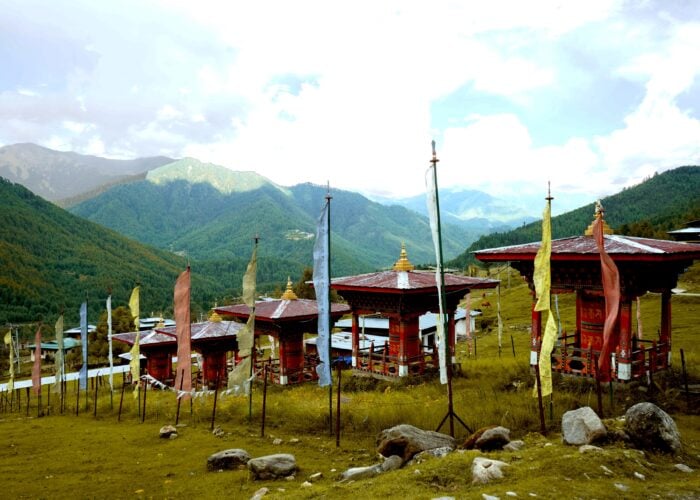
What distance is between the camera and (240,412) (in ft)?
66.0

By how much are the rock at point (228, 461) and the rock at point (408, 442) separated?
3.90 meters

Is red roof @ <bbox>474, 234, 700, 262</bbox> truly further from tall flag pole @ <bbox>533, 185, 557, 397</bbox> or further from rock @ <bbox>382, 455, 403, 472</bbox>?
rock @ <bbox>382, 455, 403, 472</bbox>

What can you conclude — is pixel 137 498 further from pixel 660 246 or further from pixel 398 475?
pixel 660 246

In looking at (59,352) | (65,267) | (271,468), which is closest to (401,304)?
(271,468)

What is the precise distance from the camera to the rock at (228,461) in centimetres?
1337

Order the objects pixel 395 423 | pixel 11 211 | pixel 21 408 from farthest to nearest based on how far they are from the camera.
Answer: pixel 11 211 → pixel 21 408 → pixel 395 423

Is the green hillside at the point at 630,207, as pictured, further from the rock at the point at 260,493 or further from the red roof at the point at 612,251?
the rock at the point at 260,493

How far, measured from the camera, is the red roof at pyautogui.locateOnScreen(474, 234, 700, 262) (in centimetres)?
1543

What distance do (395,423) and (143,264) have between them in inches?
7104

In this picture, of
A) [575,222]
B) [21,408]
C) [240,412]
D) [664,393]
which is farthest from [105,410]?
[575,222]

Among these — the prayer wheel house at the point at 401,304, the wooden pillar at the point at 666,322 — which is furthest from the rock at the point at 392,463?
the wooden pillar at the point at 666,322

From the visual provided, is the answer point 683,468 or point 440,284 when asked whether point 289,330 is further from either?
point 683,468

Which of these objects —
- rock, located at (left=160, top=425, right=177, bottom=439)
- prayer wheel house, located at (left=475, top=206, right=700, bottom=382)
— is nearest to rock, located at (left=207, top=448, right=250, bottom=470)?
rock, located at (left=160, top=425, right=177, bottom=439)

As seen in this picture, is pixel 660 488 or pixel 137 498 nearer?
pixel 660 488
